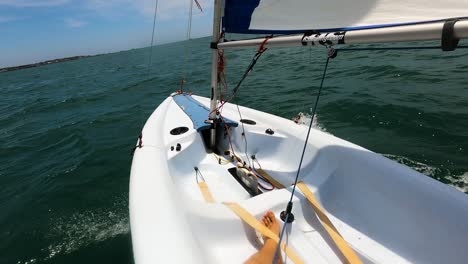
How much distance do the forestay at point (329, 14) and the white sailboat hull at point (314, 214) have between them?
49.6 inches

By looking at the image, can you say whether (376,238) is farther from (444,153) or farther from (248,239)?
(444,153)

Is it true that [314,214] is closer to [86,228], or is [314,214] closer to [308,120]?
[86,228]

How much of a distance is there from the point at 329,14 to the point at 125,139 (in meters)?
6.47

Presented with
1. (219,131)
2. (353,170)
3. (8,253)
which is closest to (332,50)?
(353,170)

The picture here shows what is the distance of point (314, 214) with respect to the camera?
2.57 metres

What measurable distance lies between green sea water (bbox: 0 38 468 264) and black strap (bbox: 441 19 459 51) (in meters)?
3.60

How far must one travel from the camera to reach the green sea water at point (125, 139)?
12.9 feet

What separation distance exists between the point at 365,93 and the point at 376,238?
254 inches

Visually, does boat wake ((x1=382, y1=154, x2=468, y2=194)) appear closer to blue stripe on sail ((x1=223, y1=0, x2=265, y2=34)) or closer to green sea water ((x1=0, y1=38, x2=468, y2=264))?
green sea water ((x1=0, y1=38, x2=468, y2=264))

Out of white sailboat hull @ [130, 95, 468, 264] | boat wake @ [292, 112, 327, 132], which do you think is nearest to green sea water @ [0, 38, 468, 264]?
boat wake @ [292, 112, 327, 132]

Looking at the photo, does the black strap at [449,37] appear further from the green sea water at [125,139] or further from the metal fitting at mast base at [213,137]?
the green sea water at [125,139]

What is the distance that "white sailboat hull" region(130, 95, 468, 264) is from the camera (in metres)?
1.86

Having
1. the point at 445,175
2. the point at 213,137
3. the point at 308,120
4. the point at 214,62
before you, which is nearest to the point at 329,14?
the point at 214,62

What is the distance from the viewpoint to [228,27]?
3.26 m
